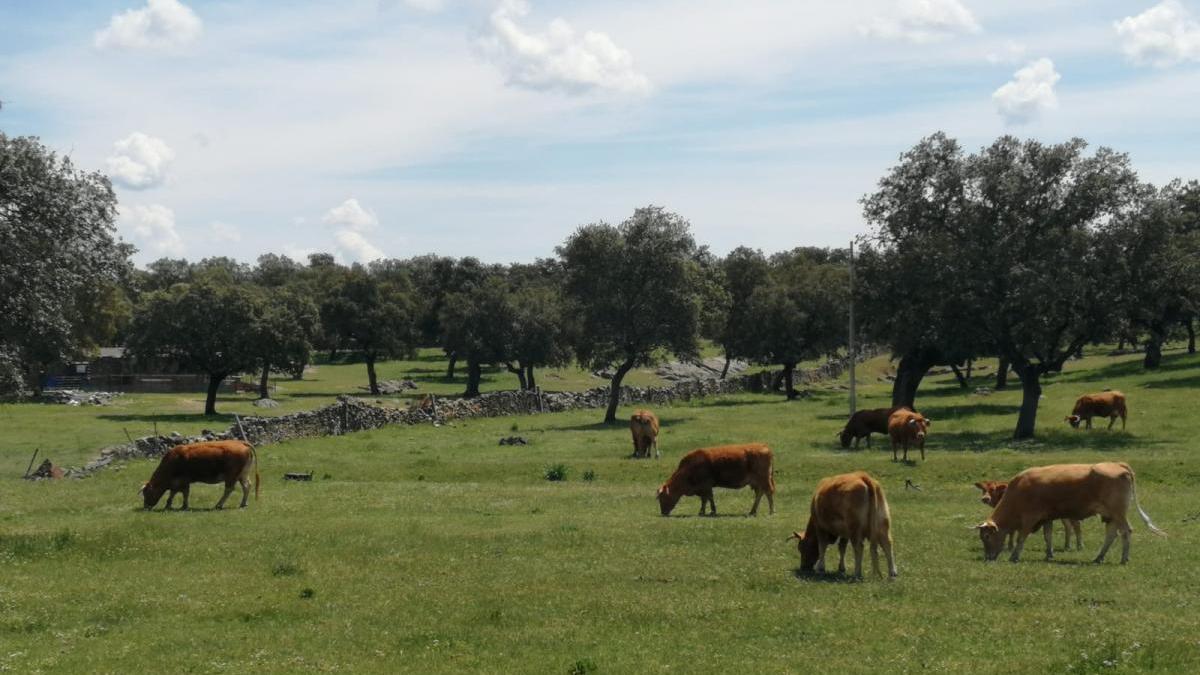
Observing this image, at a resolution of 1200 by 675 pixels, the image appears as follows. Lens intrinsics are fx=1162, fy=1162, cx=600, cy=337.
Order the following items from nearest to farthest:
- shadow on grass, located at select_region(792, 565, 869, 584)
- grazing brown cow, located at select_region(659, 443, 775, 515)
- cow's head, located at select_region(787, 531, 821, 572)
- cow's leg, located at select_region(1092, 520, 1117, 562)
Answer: shadow on grass, located at select_region(792, 565, 869, 584) → cow's head, located at select_region(787, 531, 821, 572) → cow's leg, located at select_region(1092, 520, 1117, 562) → grazing brown cow, located at select_region(659, 443, 775, 515)

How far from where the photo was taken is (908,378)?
5697 centimetres

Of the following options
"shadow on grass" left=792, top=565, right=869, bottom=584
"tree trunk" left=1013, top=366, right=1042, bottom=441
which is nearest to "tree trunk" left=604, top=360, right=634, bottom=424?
"tree trunk" left=1013, top=366, right=1042, bottom=441

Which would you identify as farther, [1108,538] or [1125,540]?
[1108,538]

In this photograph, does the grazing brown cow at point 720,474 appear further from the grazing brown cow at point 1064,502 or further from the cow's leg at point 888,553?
the cow's leg at point 888,553

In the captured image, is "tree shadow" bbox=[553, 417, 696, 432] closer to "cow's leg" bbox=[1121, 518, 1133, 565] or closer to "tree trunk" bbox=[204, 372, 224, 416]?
"tree trunk" bbox=[204, 372, 224, 416]

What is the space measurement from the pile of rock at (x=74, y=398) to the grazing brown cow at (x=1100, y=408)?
61943 millimetres

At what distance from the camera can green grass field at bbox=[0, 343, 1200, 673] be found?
13.1 m

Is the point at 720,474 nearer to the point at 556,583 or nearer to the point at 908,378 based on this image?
the point at 556,583

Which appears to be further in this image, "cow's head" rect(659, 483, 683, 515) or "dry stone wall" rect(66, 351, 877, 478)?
"dry stone wall" rect(66, 351, 877, 478)

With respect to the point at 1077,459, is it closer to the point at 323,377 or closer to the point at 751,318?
the point at 751,318

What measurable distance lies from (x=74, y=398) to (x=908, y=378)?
56.8 meters

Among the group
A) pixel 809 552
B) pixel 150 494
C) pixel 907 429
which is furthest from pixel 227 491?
pixel 907 429

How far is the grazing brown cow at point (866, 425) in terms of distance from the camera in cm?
4416

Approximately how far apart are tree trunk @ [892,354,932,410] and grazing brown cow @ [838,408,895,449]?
12.4 m
